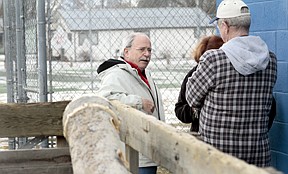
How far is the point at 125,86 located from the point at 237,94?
882 mm

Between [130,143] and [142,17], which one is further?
[142,17]

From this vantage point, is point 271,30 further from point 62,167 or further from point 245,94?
point 62,167

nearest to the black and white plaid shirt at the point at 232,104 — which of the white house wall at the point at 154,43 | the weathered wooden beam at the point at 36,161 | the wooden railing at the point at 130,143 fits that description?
the wooden railing at the point at 130,143

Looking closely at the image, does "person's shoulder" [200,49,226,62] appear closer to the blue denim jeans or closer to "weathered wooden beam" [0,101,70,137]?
"weathered wooden beam" [0,101,70,137]

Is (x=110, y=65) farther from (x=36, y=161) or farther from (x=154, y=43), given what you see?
(x=154, y=43)

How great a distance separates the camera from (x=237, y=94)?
13.6ft

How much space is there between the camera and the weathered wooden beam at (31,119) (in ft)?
13.6

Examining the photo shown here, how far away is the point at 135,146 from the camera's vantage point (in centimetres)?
350

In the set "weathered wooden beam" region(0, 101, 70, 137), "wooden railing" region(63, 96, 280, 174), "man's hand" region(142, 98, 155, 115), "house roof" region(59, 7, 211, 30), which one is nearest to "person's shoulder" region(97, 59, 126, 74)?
"man's hand" region(142, 98, 155, 115)

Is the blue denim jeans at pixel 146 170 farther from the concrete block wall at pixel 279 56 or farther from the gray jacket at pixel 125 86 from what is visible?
the concrete block wall at pixel 279 56

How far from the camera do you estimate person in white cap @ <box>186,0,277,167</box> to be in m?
4.11

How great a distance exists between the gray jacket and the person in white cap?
0.52 meters

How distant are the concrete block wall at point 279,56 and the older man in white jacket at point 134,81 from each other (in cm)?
81

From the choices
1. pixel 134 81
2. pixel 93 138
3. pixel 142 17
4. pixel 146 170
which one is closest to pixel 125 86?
pixel 134 81
